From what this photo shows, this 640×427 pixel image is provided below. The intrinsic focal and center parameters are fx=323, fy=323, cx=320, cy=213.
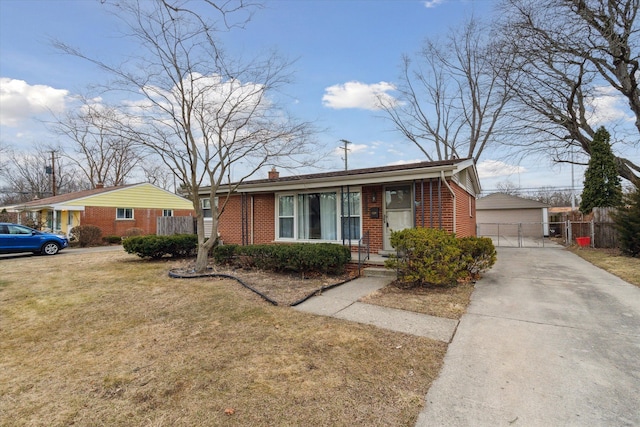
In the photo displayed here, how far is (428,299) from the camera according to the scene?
18.4 ft

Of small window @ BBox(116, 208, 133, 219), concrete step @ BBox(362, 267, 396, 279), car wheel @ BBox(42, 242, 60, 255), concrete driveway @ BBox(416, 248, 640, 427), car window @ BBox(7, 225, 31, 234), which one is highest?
small window @ BBox(116, 208, 133, 219)

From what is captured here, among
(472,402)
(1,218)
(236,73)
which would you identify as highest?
(236,73)

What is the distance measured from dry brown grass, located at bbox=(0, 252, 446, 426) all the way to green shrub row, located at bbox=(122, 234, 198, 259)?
16.5 feet

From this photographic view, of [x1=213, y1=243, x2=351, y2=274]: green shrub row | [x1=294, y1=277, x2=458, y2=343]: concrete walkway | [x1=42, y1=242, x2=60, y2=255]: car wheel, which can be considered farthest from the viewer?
[x1=42, y1=242, x2=60, y2=255]: car wheel

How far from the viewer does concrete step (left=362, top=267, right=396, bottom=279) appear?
7.49m

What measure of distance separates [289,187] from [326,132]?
6.85 feet

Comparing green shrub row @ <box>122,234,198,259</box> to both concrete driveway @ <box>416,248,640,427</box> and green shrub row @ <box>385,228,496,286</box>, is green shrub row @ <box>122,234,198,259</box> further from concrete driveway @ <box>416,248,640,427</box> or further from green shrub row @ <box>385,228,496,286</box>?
concrete driveway @ <box>416,248,640,427</box>

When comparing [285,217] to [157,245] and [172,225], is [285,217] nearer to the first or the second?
[157,245]

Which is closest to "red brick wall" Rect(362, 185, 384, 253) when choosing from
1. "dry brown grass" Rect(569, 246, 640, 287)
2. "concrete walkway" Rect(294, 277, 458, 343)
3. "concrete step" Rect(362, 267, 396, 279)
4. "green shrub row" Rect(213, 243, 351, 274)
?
"concrete step" Rect(362, 267, 396, 279)

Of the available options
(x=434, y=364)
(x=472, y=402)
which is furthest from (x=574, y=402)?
(x=434, y=364)

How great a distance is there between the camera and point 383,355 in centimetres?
345

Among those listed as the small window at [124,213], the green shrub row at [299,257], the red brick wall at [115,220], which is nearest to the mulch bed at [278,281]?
the green shrub row at [299,257]

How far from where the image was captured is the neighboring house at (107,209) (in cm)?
2164

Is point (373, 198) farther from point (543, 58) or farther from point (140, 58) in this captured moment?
point (543, 58)
